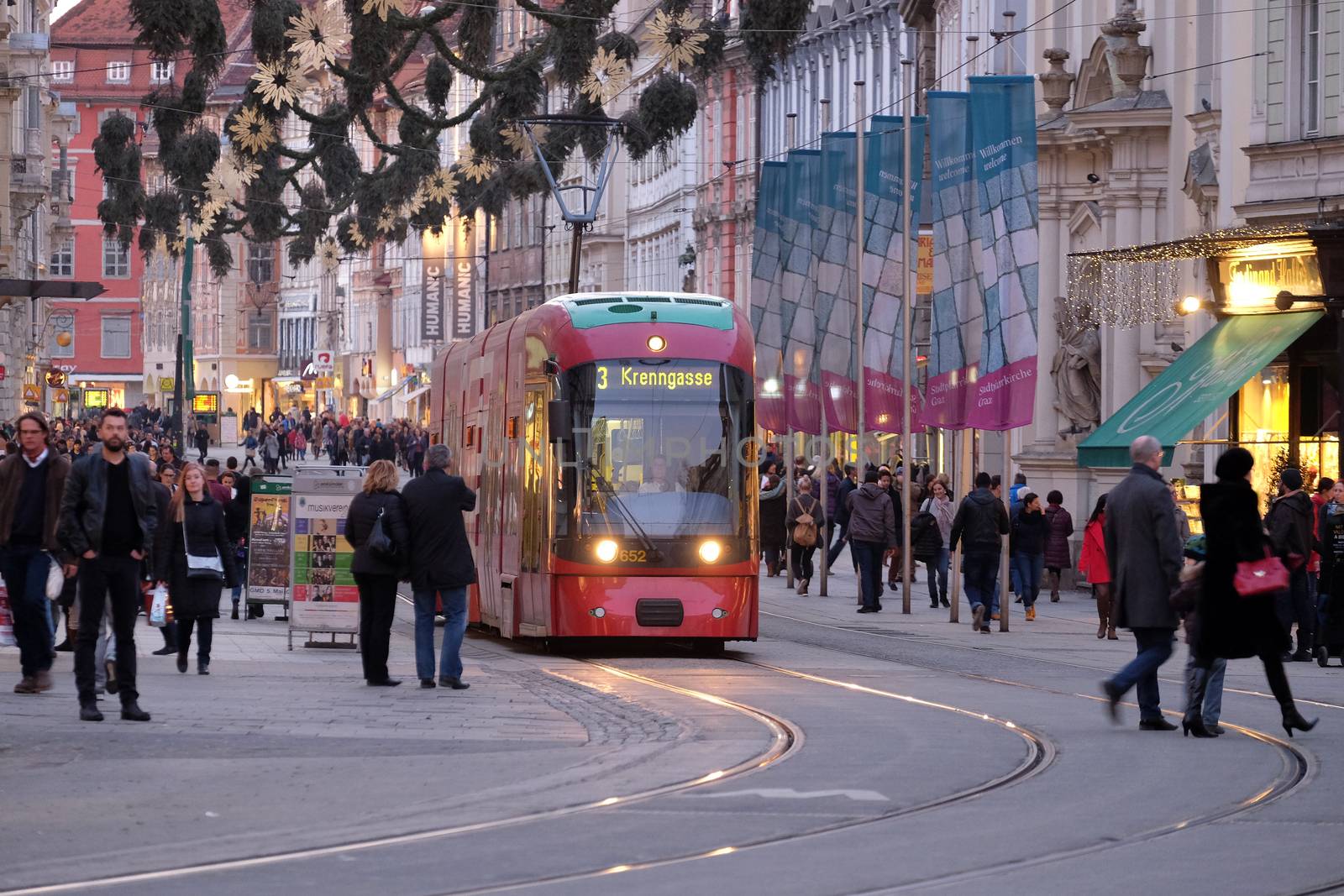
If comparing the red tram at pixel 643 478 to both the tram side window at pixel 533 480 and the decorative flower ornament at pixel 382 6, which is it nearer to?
the tram side window at pixel 533 480

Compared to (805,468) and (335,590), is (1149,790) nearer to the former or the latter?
(335,590)

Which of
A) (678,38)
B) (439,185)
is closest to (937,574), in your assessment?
(439,185)

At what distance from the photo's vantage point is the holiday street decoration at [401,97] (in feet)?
93.5

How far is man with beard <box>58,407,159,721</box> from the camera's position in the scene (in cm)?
1596

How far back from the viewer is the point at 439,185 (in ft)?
113

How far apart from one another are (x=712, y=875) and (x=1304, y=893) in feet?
6.93

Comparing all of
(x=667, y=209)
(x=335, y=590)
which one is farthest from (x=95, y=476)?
(x=667, y=209)

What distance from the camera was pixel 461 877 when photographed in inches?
395

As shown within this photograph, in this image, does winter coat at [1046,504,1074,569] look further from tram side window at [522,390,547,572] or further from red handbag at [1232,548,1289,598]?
red handbag at [1232,548,1289,598]

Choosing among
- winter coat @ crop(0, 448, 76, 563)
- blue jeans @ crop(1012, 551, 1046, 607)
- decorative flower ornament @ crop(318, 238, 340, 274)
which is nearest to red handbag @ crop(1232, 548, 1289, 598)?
winter coat @ crop(0, 448, 76, 563)

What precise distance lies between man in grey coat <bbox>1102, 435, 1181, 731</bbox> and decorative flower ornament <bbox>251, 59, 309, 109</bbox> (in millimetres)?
15178

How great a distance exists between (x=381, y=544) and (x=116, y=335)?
141 meters

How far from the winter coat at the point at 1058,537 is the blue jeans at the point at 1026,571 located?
2154 millimetres

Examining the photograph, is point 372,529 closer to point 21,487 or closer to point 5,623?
point 21,487
